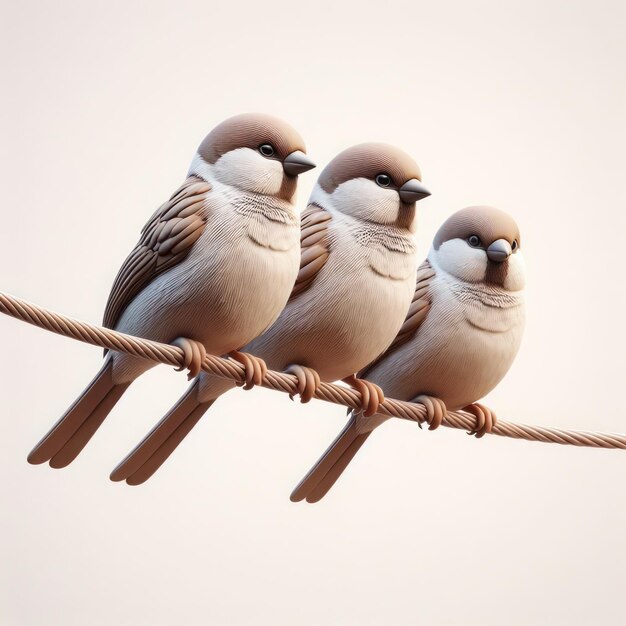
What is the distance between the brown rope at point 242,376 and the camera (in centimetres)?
256

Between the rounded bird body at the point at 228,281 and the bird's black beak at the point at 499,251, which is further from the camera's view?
the bird's black beak at the point at 499,251

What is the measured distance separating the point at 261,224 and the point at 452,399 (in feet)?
2.66

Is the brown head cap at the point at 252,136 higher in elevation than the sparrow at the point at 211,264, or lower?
higher

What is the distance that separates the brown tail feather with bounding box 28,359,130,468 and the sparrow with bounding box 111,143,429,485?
0.15 m

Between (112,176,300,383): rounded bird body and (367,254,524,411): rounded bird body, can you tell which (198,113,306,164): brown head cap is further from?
(367,254,524,411): rounded bird body

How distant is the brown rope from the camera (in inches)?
101

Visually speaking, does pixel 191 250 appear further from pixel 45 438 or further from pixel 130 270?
pixel 45 438

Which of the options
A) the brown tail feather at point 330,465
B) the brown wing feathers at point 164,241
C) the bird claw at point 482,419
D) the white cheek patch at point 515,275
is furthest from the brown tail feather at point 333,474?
the brown wing feathers at point 164,241

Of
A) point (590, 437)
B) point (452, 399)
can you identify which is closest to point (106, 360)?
point (452, 399)

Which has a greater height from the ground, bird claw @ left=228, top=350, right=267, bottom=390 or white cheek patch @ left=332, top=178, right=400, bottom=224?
white cheek patch @ left=332, top=178, right=400, bottom=224

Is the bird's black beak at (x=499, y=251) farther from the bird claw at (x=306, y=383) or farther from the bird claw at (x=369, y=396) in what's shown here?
the bird claw at (x=306, y=383)

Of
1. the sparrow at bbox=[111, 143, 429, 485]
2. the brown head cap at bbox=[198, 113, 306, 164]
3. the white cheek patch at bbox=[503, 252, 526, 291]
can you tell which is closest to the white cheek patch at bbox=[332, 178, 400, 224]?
the sparrow at bbox=[111, 143, 429, 485]

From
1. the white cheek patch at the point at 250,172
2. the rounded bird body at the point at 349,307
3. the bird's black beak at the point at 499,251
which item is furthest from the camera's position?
the bird's black beak at the point at 499,251

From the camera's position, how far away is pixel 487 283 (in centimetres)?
346
